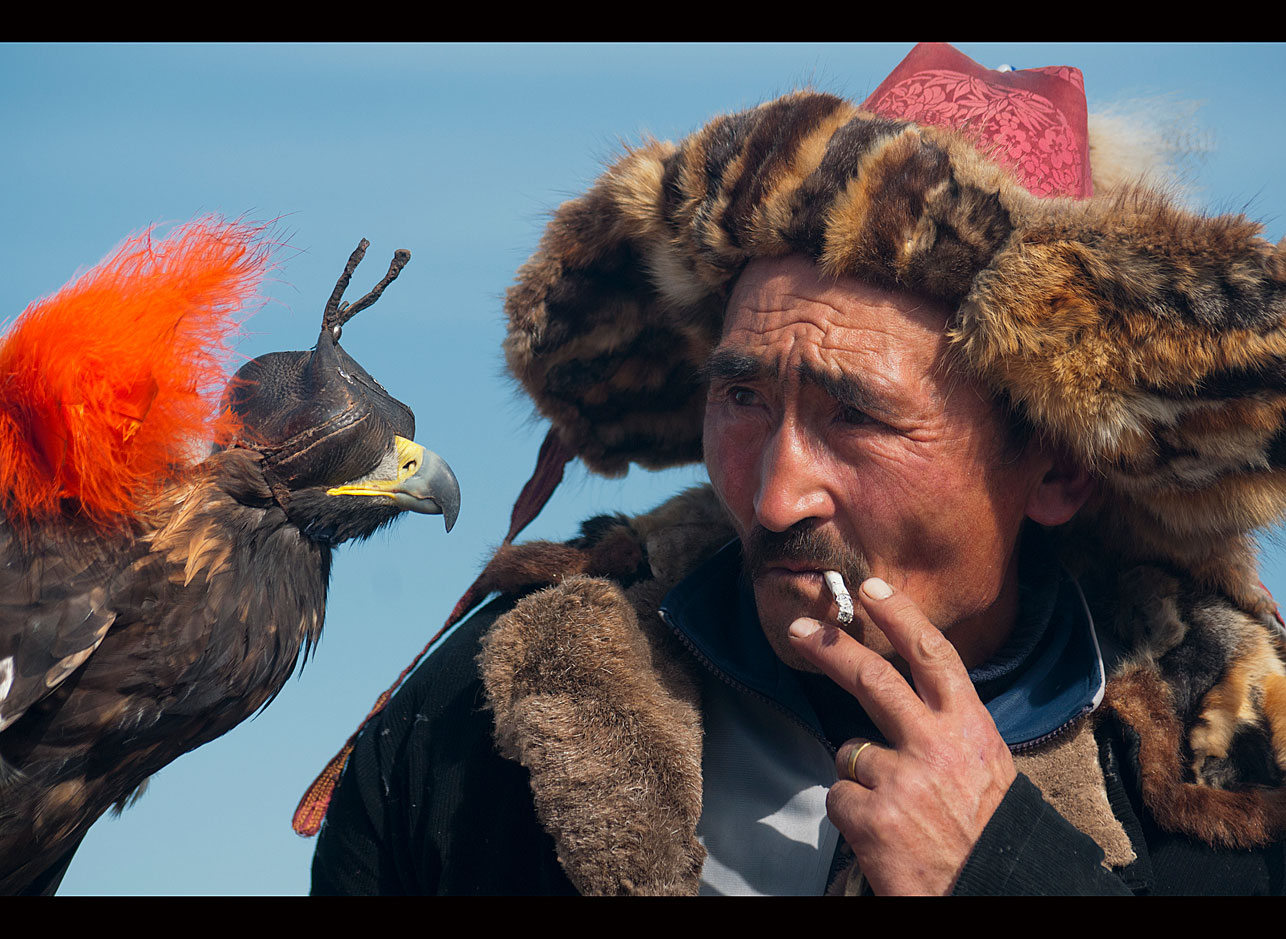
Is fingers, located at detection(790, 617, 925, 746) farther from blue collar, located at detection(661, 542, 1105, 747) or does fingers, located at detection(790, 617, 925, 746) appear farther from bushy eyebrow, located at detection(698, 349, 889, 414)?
bushy eyebrow, located at detection(698, 349, 889, 414)

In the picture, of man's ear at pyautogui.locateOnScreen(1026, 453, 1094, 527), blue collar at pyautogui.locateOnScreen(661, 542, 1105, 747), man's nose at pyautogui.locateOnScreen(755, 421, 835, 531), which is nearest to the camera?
man's nose at pyautogui.locateOnScreen(755, 421, 835, 531)

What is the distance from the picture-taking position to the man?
2.12m

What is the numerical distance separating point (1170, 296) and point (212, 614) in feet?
6.07

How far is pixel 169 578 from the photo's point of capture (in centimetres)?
224

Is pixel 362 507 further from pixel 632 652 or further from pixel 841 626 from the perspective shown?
pixel 841 626

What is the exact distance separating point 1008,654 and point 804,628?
1.93 ft

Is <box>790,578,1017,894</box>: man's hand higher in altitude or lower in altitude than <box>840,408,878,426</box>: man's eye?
lower

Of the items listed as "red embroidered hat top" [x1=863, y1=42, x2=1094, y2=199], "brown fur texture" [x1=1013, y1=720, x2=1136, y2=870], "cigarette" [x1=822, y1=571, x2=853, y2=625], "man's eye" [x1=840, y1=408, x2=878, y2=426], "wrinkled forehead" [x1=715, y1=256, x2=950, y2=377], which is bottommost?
"brown fur texture" [x1=1013, y1=720, x2=1136, y2=870]

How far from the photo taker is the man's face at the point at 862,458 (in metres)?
2.37

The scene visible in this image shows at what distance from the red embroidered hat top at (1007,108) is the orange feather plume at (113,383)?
1522 mm

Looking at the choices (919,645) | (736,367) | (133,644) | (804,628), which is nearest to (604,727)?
(804,628)

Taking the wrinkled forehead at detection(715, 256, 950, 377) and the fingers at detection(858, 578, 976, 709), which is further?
the wrinkled forehead at detection(715, 256, 950, 377)

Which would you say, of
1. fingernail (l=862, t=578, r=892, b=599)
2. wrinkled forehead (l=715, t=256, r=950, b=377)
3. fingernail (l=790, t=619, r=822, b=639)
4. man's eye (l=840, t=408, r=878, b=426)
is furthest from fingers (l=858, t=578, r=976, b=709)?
wrinkled forehead (l=715, t=256, r=950, b=377)

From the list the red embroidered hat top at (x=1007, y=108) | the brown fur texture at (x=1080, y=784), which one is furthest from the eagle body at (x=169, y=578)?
the brown fur texture at (x=1080, y=784)
